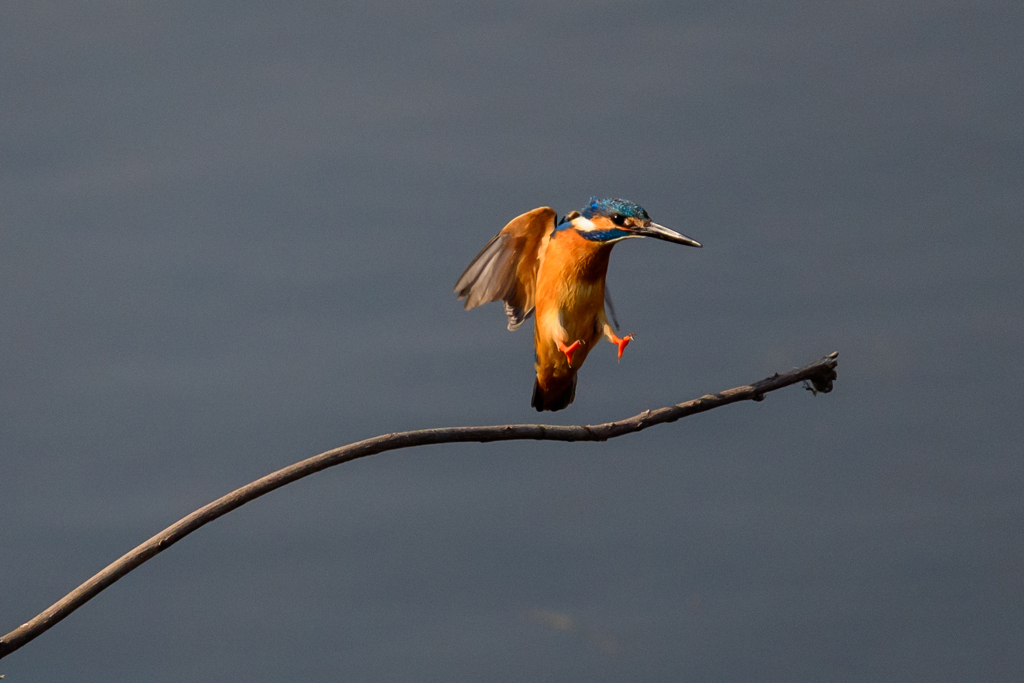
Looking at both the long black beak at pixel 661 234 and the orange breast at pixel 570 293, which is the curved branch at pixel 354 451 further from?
the long black beak at pixel 661 234

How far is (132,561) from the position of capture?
4.36ft

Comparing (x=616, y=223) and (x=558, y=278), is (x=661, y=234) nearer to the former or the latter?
(x=616, y=223)

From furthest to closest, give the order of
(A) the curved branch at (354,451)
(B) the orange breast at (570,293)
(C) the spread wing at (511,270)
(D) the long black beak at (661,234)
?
(C) the spread wing at (511,270) < (B) the orange breast at (570,293) < (D) the long black beak at (661,234) < (A) the curved branch at (354,451)

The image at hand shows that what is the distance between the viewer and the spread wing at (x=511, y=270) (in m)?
1.74

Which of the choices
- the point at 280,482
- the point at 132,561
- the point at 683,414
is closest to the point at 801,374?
the point at 683,414

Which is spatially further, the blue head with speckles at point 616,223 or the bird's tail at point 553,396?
the bird's tail at point 553,396

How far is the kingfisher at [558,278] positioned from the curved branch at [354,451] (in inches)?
4.5

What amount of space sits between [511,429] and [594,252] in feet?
0.90

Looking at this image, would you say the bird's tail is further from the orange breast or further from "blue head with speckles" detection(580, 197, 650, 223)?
"blue head with speckles" detection(580, 197, 650, 223)

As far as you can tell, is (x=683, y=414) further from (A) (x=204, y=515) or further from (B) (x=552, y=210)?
(A) (x=204, y=515)

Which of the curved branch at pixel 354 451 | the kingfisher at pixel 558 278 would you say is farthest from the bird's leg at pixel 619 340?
the curved branch at pixel 354 451

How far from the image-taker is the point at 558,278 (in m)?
1.63

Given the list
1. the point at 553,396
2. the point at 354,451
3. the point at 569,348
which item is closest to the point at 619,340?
the point at 569,348

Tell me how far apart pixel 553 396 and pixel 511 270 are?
20cm
